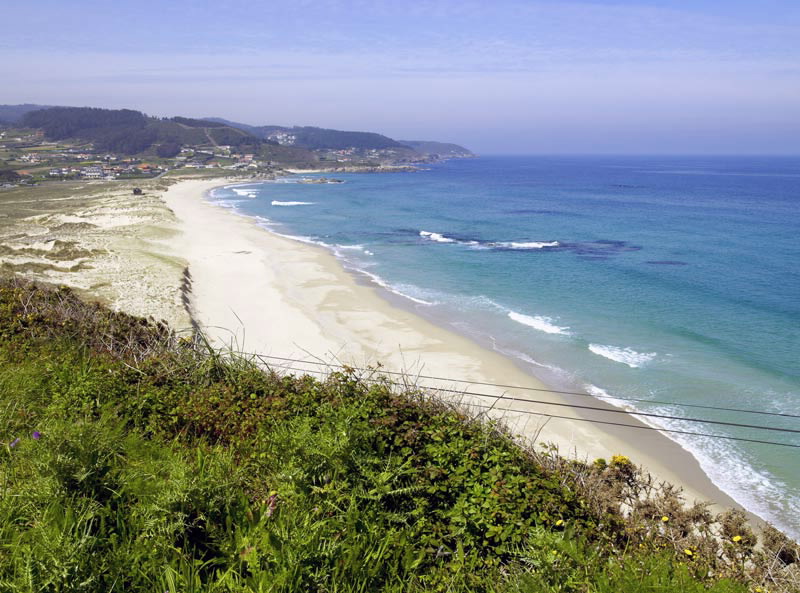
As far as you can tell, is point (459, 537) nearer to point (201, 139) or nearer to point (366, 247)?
point (366, 247)

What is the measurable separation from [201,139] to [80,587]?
187278mm

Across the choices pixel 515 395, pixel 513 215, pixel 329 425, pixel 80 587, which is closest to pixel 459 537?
pixel 329 425

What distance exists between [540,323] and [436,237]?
2112 centimetres

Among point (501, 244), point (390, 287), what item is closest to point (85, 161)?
point (501, 244)

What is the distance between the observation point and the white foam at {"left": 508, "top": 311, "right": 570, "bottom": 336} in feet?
68.3

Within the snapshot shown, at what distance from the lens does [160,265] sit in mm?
26516

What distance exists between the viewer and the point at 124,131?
15938 centimetres

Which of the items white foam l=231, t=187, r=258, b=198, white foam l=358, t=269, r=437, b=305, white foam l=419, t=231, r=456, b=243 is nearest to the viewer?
white foam l=358, t=269, r=437, b=305

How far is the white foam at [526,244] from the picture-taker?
37.9 meters

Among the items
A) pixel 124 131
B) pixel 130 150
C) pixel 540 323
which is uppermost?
pixel 124 131

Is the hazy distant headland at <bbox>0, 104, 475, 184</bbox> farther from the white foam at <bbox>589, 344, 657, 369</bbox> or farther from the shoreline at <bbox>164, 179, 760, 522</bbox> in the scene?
the white foam at <bbox>589, 344, 657, 369</bbox>

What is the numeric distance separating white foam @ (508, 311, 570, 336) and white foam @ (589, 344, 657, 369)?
169cm

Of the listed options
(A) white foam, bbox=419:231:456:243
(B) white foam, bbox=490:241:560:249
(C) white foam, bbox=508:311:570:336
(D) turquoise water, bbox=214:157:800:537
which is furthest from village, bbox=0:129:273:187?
(C) white foam, bbox=508:311:570:336

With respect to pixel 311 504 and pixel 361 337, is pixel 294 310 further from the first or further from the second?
pixel 311 504
